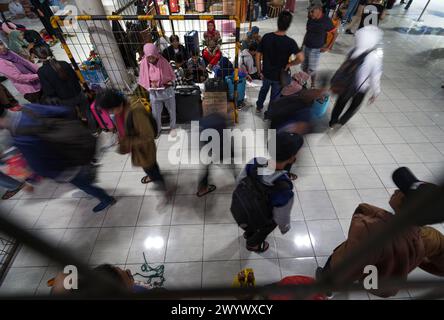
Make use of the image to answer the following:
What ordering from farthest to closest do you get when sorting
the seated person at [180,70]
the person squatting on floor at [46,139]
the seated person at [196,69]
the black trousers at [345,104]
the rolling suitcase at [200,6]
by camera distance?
1. the rolling suitcase at [200,6]
2. the seated person at [196,69]
3. the seated person at [180,70]
4. the black trousers at [345,104]
5. the person squatting on floor at [46,139]

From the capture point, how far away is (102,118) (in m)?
4.32

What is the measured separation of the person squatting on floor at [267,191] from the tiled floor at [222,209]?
0.69 metres

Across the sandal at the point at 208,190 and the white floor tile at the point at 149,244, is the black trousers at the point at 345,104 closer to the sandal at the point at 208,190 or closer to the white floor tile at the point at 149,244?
the sandal at the point at 208,190

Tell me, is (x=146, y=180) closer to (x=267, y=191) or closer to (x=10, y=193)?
(x=10, y=193)

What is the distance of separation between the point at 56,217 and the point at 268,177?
3.02m

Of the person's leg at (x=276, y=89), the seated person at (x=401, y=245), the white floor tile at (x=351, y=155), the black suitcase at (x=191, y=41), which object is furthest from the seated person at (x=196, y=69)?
the seated person at (x=401, y=245)

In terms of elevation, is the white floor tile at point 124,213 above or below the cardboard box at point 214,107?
below

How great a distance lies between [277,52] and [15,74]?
4.27 meters

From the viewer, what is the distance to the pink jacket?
374 cm

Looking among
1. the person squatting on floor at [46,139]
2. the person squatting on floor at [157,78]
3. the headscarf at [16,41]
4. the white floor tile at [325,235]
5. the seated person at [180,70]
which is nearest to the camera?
the person squatting on floor at [46,139]

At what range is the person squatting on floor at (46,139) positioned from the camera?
244 centimetres

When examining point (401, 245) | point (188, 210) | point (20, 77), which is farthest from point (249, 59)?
point (401, 245)

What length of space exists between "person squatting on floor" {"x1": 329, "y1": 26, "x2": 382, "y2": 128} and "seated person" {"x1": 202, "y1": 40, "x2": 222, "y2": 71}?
2824mm
